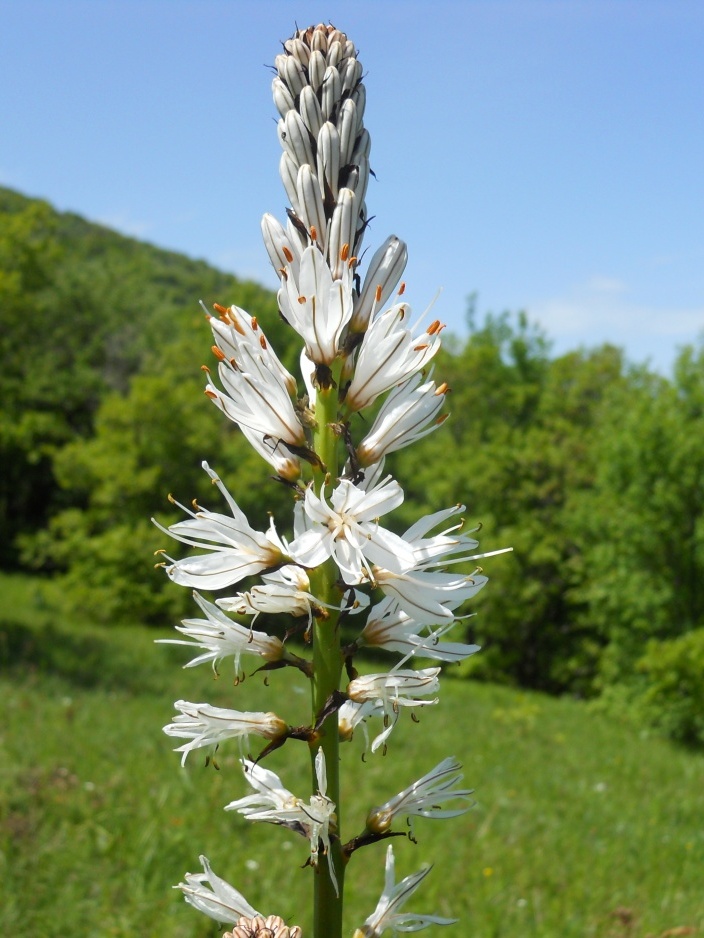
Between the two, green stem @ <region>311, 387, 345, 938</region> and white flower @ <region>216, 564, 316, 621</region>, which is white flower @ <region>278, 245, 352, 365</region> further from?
white flower @ <region>216, 564, 316, 621</region>

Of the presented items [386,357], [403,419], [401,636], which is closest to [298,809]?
[401,636]

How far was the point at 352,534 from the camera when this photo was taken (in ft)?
6.82

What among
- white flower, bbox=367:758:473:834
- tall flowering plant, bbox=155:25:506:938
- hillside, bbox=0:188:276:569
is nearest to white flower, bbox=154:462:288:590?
tall flowering plant, bbox=155:25:506:938

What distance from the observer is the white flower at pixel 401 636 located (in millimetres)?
2201

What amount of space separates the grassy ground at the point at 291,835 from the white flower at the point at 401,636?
289 mm

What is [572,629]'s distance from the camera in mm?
33031

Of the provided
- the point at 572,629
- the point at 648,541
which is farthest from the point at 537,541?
the point at 648,541

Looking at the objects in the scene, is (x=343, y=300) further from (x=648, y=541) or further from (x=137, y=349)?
(x=137, y=349)

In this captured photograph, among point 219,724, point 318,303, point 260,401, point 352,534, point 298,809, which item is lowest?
point 298,809

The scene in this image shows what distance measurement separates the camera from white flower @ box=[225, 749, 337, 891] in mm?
2051

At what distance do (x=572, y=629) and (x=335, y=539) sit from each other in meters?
32.8

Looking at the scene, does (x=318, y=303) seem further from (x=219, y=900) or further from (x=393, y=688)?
(x=219, y=900)

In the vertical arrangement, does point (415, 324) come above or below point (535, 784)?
above

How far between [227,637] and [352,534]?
484 millimetres
